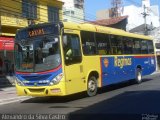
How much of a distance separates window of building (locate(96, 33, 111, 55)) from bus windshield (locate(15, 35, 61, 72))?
11.8 ft

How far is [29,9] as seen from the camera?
112ft

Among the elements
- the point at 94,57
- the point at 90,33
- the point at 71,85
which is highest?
the point at 90,33

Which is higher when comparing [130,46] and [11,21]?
[11,21]

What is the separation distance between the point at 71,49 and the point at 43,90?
197 cm

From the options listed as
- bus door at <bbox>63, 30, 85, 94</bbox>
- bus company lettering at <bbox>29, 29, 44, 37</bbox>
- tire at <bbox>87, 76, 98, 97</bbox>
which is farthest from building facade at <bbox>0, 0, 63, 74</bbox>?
bus door at <bbox>63, 30, 85, 94</bbox>

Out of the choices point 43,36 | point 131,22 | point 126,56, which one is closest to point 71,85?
point 43,36

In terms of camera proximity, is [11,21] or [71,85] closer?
[71,85]

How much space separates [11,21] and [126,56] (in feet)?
43.6

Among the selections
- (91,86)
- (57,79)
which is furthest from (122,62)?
(57,79)

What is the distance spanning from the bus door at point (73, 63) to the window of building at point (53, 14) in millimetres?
21186

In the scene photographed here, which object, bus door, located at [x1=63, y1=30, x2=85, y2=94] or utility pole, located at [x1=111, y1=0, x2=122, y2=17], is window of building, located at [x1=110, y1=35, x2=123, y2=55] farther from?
utility pole, located at [x1=111, y1=0, x2=122, y2=17]

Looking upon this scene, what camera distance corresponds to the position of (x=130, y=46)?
2258 centimetres

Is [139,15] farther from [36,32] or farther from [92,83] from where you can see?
[36,32]

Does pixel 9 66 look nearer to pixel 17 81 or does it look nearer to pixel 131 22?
pixel 17 81
